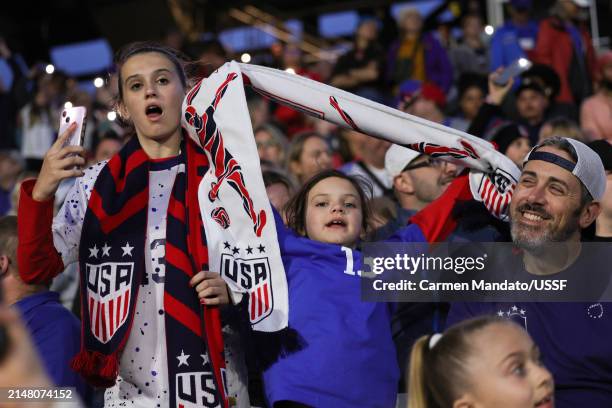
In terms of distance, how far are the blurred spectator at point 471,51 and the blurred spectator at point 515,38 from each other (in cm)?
109

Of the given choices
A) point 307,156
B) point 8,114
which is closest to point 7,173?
point 8,114

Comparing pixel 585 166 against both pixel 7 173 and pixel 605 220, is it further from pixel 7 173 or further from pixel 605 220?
pixel 7 173

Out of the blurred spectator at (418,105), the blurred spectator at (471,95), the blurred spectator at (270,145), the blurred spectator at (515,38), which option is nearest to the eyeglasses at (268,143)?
the blurred spectator at (270,145)

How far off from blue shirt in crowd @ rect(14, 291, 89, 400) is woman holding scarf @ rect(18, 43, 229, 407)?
1.63ft

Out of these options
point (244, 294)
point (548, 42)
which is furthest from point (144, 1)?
point (244, 294)

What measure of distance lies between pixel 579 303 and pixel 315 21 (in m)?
13.9

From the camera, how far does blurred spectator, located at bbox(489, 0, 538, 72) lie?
30.5 ft

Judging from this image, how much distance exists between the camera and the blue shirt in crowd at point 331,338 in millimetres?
3617

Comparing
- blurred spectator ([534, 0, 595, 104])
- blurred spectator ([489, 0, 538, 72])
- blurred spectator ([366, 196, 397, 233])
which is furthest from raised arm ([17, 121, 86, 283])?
blurred spectator ([534, 0, 595, 104])

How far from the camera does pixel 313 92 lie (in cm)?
386

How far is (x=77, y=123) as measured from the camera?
3.38m

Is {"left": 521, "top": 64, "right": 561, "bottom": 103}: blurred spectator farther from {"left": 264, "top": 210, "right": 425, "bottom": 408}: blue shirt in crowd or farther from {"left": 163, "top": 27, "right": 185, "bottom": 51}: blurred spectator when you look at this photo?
{"left": 264, "top": 210, "right": 425, "bottom": 408}: blue shirt in crowd

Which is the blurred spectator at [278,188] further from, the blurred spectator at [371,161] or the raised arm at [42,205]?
the raised arm at [42,205]

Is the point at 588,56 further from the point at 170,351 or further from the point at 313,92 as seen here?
the point at 170,351
